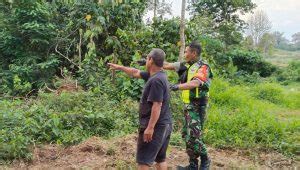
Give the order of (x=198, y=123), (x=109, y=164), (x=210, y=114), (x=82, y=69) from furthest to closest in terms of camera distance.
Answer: (x=82, y=69) → (x=210, y=114) → (x=109, y=164) → (x=198, y=123)

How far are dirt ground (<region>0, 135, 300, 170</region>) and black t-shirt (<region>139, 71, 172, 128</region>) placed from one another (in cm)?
155

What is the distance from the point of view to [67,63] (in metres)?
9.66

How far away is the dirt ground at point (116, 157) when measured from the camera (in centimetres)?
517

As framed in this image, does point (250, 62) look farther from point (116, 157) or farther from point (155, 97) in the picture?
point (155, 97)

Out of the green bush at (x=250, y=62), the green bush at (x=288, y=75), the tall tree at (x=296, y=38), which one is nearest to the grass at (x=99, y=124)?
the green bush at (x=250, y=62)

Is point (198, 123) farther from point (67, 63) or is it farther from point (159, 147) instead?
point (67, 63)

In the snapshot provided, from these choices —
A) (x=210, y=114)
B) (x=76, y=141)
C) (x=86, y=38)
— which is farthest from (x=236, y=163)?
(x=86, y=38)

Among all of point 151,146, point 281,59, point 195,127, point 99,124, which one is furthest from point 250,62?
point 281,59

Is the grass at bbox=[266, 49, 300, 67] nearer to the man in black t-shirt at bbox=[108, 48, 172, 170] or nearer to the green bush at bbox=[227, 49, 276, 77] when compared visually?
the green bush at bbox=[227, 49, 276, 77]

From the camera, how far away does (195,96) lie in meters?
4.54

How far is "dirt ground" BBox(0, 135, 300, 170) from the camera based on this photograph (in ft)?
17.0

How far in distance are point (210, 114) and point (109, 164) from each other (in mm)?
2847

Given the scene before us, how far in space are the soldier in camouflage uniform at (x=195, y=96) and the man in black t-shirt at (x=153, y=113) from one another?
0.74m

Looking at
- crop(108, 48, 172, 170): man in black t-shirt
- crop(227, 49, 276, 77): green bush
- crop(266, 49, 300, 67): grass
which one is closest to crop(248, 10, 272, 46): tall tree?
crop(266, 49, 300, 67): grass
